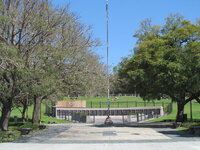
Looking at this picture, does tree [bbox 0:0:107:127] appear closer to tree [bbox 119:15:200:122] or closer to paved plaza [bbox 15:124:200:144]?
paved plaza [bbox 15:124:200:144]

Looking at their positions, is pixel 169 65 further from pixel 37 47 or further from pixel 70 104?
pixel 70 104

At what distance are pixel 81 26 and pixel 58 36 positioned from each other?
271 centimetres

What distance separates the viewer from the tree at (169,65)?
70.9ft

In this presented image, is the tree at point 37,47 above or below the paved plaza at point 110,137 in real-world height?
above

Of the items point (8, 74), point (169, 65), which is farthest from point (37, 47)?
point (169, 65)

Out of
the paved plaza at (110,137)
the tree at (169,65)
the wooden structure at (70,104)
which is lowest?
the paved plaza at (110,137)

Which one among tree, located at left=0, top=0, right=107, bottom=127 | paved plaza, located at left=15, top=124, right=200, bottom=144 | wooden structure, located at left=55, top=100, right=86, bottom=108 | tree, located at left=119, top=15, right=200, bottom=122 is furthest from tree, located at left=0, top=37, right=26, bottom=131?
wooden structure, located at left=55, top=100, right=86, bottom=108

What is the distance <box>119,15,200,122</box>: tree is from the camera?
21625mm

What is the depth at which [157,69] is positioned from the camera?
22656mm

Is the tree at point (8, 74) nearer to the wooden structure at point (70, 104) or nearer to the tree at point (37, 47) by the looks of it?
the tree at point (37, 47)

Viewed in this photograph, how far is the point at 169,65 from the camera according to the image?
2156 cm

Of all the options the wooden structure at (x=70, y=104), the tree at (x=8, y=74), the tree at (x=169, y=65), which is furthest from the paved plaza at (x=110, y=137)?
the wooden structure at (x=70, y=104)

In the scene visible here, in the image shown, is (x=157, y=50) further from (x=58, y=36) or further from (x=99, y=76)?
(x=58, y=36)

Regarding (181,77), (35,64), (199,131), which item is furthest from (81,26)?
(199,131)
